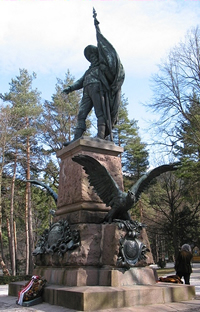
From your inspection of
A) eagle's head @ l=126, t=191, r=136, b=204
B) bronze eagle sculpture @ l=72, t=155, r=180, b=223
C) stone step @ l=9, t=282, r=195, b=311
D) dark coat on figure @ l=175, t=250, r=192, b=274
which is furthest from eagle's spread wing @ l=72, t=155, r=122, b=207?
dark coat on figure @ l=175, t=250, r=192, b=274

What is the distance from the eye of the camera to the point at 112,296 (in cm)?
432

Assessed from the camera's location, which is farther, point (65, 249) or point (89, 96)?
point (89, 96)

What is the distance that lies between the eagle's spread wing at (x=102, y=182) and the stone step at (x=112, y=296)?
56.8 inches

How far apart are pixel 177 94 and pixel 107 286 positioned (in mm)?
14137

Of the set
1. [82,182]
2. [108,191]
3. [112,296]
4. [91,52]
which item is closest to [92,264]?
[112,296]

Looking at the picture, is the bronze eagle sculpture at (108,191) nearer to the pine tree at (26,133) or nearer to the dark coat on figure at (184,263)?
the dark coat on figure at (184,263)

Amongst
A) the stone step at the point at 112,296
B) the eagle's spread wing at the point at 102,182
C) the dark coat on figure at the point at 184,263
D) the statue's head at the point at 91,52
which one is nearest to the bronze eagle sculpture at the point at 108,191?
the eagle's spread wing at the point at 102,182

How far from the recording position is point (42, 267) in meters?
5.98

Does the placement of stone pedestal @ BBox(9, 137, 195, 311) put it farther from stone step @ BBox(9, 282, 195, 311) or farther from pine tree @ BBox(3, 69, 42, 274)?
pine tree @ BBox(3, 69, 42, 274)

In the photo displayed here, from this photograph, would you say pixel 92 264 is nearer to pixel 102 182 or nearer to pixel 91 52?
pixel 102 182

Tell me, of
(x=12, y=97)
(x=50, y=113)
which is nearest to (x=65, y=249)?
(x=50, y=113)

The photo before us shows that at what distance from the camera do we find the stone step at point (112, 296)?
163 inches

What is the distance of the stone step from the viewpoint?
415 cm

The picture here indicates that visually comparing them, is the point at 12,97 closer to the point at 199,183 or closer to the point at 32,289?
the point at 199,183
